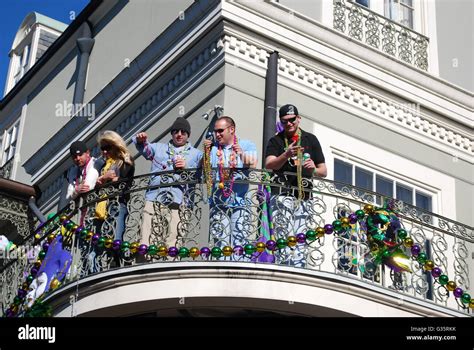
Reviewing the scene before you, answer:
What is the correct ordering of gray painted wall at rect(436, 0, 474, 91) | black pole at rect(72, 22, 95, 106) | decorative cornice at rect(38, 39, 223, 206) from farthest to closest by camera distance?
black pole at rect(72, 22, 95, 106) < gray painted wall at rect(436, 0, 474, 91) < decorative cornice at rect(38, 39, 223, 206)

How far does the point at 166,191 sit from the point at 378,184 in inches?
131

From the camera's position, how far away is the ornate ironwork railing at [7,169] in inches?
791

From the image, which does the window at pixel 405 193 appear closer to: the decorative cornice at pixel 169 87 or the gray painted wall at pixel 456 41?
the gray painted wall at pixel 456 41

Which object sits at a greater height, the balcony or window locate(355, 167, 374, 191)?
window locate(355, 167, 374, 191)

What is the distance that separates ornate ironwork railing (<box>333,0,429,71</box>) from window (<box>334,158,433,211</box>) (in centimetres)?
202

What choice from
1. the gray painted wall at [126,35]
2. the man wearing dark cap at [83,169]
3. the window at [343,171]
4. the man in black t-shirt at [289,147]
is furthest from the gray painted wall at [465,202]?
the man wearing dark cap at [83,169]

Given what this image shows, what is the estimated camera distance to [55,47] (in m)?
19.3

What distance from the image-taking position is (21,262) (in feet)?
45.0

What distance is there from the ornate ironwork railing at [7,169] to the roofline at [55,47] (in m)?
1.43

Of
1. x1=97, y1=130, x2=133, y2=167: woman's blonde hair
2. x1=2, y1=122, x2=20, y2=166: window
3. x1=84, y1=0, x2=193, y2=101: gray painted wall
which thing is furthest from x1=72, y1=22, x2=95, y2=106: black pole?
x1=97, y1=130, x2=133, y2=167: woman's blonde hair

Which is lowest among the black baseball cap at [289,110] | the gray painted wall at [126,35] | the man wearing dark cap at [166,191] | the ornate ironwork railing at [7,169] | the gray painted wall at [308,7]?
the man wearing dark cap at [166,191]

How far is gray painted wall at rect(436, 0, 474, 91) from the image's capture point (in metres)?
16.1

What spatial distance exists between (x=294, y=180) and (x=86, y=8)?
23.8 ft

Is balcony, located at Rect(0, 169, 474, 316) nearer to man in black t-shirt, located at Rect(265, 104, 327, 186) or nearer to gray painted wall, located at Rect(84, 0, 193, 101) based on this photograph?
man in black t-shirt, located at Rect(265, 104, 327, 186)
